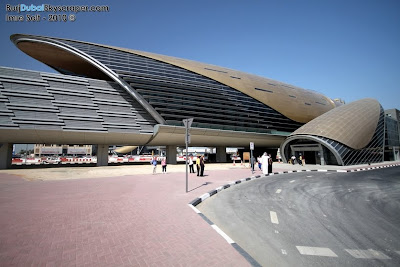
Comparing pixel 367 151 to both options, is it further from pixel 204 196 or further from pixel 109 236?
pixel 109 236

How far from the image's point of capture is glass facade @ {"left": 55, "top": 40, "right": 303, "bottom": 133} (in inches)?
1216

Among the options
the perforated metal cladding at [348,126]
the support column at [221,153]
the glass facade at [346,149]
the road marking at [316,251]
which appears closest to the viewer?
the road marking at [316,251]

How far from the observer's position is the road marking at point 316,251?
3869mm

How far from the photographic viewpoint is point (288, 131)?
44.6 m

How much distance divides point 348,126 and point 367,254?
3263cm

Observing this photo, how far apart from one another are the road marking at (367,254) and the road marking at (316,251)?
0.38 m

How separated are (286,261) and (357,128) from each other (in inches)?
1395

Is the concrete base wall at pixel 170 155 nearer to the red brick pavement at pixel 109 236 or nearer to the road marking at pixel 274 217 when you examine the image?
the red brick pavement at pixel 109 236

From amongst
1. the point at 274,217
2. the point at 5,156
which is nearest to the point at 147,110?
the point at 5,156

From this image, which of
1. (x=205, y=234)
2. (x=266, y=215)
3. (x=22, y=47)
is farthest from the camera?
(x=22, y=47)

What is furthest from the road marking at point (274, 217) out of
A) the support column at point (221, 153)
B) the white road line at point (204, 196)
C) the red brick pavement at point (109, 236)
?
the support column at point (221, 153)

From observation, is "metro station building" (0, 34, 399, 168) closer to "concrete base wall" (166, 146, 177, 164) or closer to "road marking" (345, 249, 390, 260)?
"concrete base wall" (166, 146, 177, 164)

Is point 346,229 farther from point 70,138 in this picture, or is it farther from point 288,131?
point 288,131

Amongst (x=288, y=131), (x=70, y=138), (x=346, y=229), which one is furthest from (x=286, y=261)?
(x=288, y=131)
